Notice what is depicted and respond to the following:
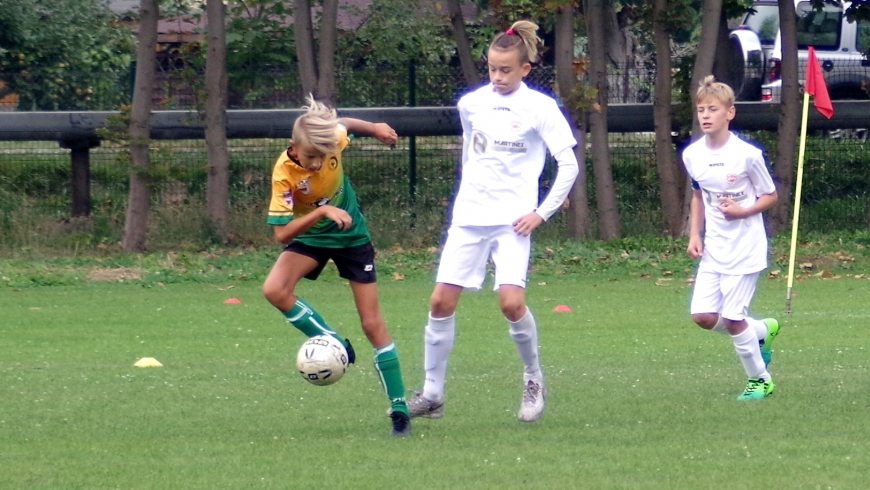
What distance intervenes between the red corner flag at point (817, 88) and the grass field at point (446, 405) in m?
1.74

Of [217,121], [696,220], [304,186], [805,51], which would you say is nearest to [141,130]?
[217,121]

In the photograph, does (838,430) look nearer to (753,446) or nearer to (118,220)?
(753,446)

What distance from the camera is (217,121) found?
1630 cm

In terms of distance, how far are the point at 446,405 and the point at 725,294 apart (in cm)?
164

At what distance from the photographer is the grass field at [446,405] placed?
17.8 ft

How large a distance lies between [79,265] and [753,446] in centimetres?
1085

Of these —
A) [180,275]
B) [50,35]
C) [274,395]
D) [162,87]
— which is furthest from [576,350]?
[50,35]

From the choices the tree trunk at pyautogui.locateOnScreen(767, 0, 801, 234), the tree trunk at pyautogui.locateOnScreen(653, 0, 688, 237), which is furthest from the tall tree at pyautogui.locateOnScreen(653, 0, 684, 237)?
the tree trunk at pyautogui.locateOnScreen(767, 0, 801, 234)

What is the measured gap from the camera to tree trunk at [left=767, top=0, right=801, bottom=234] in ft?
55.4

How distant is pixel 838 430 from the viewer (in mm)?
6172

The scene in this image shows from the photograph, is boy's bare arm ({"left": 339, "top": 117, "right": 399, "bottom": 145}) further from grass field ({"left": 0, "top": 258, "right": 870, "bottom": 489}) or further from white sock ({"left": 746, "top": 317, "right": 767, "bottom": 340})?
white sock ({"left": 746, "top": 317, "right": 767, "bottom": 340})

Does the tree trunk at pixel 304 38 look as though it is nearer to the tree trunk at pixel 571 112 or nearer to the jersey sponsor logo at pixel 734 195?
the tree trunk at pixel 571 112

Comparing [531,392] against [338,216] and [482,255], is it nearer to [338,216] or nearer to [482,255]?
[482,255]

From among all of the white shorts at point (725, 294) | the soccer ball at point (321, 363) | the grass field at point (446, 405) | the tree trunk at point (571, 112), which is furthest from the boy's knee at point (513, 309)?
the tree trunk at point (571, 112)
